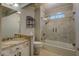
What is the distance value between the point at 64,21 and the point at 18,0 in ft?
4.70

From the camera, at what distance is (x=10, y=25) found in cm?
128

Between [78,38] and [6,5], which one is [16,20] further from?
[78,38]

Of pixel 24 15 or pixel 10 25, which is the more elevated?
pixel 24 15

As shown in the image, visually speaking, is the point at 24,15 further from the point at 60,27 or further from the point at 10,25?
the point at 60,27

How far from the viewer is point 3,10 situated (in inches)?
48.3

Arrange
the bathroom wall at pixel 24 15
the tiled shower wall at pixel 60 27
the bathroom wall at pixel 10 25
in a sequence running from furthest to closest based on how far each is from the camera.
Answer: the tiled shower wall at pixel 60 27 → the bathroom wall at pixel 24 15 → the bathroom wall at pixel 10 25

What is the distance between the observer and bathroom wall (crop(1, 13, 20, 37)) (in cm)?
121

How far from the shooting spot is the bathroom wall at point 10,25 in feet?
3.96

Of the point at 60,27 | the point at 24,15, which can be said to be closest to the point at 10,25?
the point at 24,15

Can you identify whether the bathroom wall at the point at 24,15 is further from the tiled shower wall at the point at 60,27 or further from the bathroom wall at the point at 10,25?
the tiled shower wall at the point at 60,27

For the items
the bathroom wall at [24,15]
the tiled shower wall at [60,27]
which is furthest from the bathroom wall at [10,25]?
the tiled shower wall at [60,27]

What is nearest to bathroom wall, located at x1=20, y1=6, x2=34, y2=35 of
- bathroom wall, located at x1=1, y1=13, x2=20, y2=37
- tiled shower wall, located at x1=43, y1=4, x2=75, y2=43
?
bathroom wall, located at x1=1, y1=13, x2=20, y2=37

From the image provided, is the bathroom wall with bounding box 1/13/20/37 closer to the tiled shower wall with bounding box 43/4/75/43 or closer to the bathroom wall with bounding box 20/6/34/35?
the bathroom wall with bounding box 20/6/34/35

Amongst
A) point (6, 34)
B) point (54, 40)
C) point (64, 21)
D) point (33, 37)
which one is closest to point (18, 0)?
point (6, 34)
